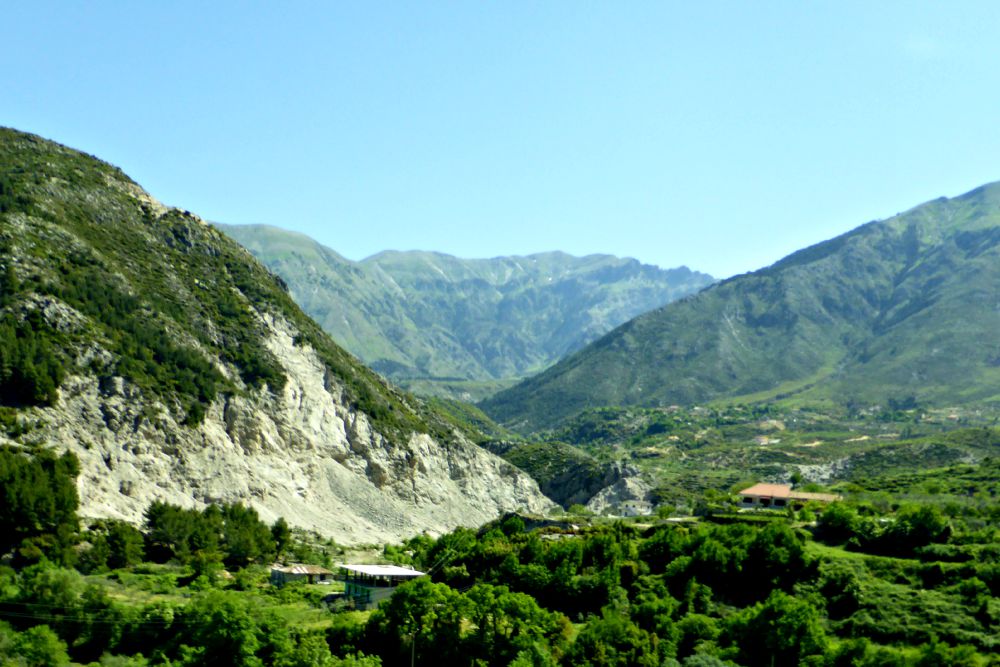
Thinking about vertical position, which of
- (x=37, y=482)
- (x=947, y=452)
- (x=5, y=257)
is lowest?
(x=947, y=452)

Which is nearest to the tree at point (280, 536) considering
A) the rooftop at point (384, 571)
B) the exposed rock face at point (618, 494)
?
the rooftop at point (384, 571)

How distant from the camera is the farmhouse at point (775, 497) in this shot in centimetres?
9036

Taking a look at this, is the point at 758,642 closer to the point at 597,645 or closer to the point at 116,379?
the point at 597,645

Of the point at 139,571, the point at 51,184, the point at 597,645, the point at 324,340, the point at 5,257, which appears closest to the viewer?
the point at 597,645

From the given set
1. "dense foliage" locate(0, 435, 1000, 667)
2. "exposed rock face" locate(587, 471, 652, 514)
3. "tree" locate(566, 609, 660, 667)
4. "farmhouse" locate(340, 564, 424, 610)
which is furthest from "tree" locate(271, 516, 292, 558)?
"exposed rock face" locate(587, 471, 652, 514)

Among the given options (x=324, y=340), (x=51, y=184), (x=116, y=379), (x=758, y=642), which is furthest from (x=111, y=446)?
(x=758, y=642)

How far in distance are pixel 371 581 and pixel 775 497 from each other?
4475 centimetres

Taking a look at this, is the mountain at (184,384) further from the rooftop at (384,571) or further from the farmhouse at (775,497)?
the farmhouse at (775,497)

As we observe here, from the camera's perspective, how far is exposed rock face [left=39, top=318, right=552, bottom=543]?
281 feet

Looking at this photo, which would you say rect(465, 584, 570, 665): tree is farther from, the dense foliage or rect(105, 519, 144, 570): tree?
rect(105, 519, 144, 570): tree

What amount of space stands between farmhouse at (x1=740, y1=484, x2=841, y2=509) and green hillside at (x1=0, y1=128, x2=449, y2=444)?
152ft

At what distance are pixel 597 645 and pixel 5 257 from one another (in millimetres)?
73133

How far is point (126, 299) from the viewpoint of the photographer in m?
103

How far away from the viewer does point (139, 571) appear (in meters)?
71.6
